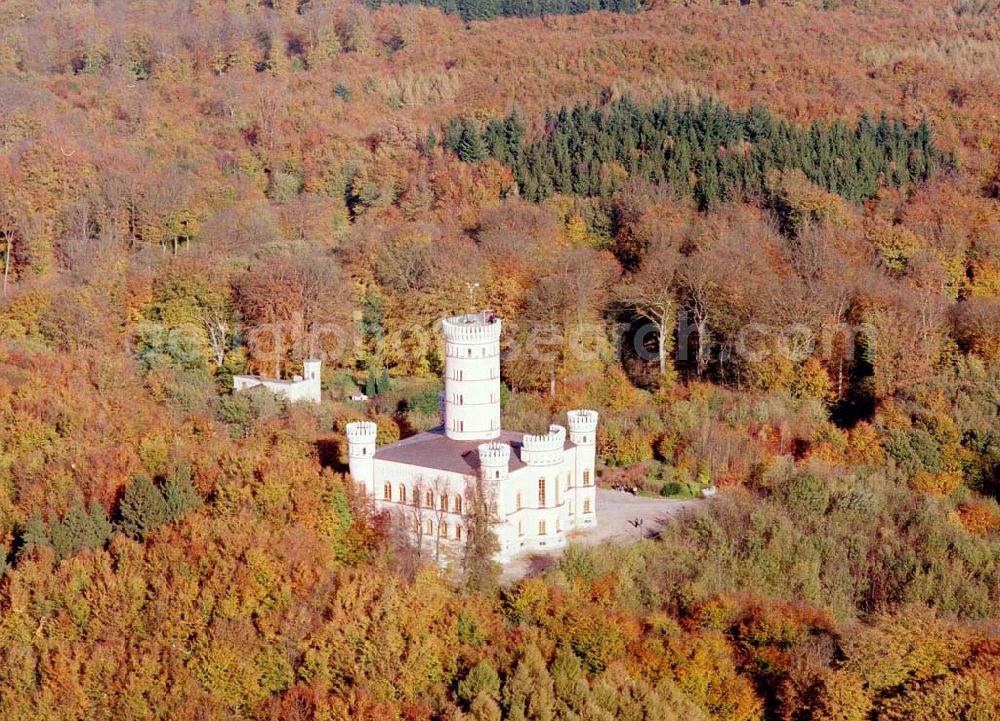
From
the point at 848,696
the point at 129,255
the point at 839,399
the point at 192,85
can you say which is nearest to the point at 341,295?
the point at 129,255

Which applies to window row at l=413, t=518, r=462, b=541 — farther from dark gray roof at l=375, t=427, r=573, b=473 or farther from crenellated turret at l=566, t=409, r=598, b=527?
crenellated turret at l=566, t=409, r=598, b=527

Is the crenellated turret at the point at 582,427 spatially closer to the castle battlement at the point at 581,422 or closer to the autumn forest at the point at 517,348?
the castle battlement at the point at 581,422

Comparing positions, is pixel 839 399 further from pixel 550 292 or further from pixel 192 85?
pixel 192 85

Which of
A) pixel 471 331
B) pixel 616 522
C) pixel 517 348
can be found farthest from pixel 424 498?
pixel 517 348

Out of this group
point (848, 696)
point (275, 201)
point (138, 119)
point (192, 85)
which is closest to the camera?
point (848, 696)


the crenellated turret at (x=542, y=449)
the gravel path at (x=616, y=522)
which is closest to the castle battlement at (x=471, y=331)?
the crenellated turret at (x=542, y=449)

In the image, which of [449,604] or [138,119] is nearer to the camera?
[449,604]

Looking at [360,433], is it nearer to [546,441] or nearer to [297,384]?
[546,441]
